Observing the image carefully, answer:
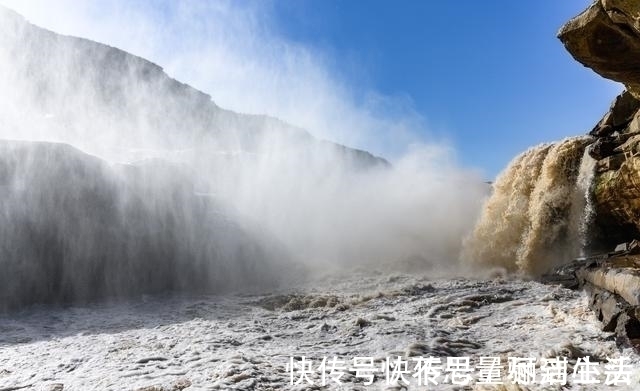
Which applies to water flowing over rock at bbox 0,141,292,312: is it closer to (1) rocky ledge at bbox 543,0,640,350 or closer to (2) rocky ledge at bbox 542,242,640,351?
(2) rocky ledge at bbox 542,242,640,351

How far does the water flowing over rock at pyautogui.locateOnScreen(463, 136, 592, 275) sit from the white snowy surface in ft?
8.15

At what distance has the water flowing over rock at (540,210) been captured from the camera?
13.0 meters

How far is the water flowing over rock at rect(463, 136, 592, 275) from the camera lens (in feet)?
42.6

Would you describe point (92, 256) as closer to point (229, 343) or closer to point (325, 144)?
point (229, 343)

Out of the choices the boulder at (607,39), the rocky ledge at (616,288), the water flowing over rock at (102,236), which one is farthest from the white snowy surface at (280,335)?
the boulder at (607,39)

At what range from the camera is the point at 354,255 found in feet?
62.3

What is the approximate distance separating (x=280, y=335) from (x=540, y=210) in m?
8.88

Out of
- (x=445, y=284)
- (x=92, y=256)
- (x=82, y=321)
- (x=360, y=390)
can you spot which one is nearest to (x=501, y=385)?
(x=360, y=390)

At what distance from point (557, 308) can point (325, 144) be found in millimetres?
41683

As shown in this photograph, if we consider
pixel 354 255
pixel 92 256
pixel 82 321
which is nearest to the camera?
pixel 82 321

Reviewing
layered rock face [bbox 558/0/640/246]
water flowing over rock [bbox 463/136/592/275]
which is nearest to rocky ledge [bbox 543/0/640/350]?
layered rock face [bbox 558/0/640/246]

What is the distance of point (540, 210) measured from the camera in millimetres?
13281

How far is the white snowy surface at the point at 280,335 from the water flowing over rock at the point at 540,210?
97.8 inches

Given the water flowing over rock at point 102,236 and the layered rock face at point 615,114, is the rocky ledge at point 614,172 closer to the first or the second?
the layered rock face at point 615,114
